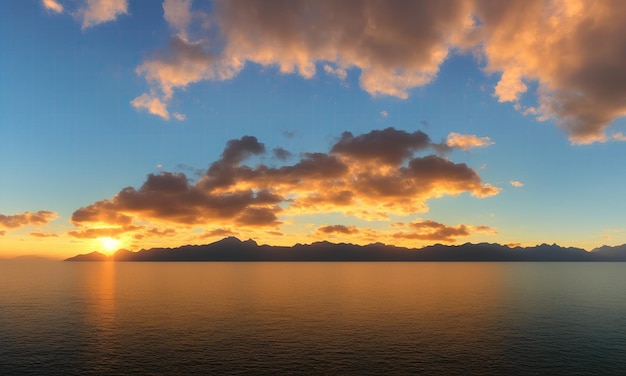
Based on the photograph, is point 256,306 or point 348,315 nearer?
point 348,315

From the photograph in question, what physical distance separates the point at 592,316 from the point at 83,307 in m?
168

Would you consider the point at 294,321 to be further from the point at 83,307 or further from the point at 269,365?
the point at 83,307

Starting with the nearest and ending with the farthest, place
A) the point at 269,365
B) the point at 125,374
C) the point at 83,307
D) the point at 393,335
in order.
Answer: the point at 125,374 < the point at 269,365 < the point at 393,335 < the point at 83,307

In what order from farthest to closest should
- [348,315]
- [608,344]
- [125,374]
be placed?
[348,315]
[608,344]
[125,374]

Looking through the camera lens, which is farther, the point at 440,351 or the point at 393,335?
the point at 393,335

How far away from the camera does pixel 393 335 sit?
92562mm

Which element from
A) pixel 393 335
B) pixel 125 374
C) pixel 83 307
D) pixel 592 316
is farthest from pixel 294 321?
pixel 592 316

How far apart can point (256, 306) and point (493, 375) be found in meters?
92.3

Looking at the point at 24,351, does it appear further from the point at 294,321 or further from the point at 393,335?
the point at 393,335

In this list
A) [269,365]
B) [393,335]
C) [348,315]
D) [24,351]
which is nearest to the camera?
[269,365]

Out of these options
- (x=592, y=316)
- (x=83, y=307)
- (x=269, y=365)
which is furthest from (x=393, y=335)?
(x=83, y=307)

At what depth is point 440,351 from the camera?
78.8 meters

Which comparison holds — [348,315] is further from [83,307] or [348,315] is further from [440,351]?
[83,307]

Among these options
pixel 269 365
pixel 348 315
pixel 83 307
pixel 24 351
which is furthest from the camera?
pixel 83 307
